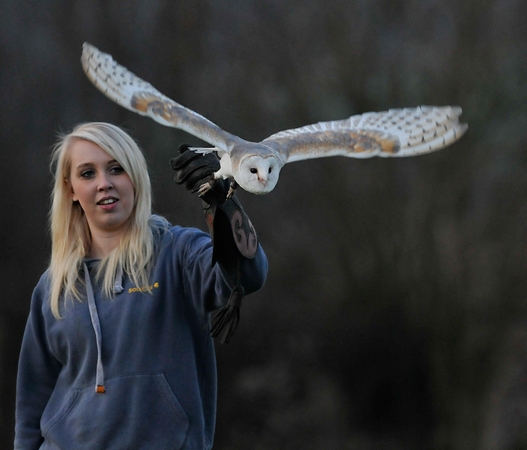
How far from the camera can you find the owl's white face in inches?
33.9

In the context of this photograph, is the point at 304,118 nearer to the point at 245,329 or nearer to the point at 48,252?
the point at 245,329

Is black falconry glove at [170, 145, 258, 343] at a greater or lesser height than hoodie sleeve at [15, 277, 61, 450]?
greater

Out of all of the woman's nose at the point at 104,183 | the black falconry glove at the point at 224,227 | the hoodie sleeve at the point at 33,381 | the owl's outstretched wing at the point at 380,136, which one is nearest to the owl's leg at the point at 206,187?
the black falconry glove at the point at 224,227

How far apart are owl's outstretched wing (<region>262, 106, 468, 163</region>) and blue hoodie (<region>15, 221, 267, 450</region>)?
0.18m

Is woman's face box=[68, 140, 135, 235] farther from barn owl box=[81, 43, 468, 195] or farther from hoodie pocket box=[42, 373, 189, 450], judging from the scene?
hoodie pocket box=[42, 373, 189, 450]

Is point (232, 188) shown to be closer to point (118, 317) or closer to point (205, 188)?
point (205, 188)

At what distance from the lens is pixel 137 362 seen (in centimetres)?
109

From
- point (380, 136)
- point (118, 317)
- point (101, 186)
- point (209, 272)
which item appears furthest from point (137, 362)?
point (380, 136)

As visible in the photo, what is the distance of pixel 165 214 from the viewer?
2.12 meters

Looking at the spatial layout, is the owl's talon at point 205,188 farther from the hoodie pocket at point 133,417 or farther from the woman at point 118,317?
the hoodie pocket at point 133,417

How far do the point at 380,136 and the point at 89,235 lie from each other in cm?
55

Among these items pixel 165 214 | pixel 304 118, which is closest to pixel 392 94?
pixel 304 118

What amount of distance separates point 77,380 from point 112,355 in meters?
0.08

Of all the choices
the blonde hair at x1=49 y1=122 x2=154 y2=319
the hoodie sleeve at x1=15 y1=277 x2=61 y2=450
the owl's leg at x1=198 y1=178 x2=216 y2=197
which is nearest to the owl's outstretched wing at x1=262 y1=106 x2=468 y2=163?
the owl's leg at x1=198 y1=178 x2=216 y2=197
